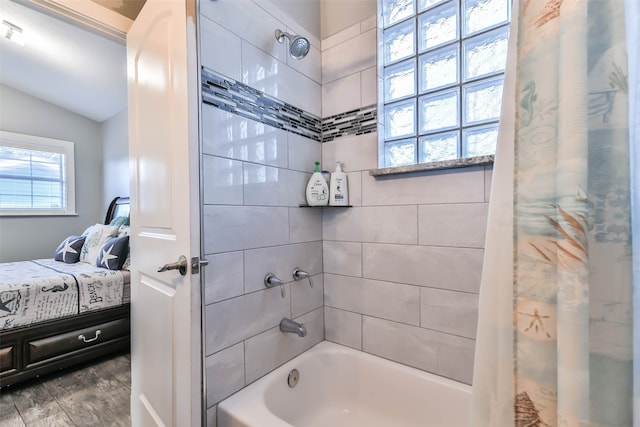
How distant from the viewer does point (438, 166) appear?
1.24 metres

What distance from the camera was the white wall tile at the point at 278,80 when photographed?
4.18 ft

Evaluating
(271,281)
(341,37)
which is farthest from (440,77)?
(271,281)

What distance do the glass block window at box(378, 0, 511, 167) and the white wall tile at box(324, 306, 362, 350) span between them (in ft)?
2.81

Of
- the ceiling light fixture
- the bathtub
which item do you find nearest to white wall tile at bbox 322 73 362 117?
the bathtub

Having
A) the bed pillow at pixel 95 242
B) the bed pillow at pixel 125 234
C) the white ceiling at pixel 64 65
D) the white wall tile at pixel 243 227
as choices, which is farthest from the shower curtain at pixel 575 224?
the bed pillow at pixel 95 242

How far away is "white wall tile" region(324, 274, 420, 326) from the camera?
138cm

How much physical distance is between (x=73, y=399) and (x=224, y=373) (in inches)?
60.5

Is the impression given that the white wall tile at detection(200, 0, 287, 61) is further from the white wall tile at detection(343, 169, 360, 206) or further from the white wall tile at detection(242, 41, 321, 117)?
the white wall tile at detection(343, 169, 360, 206)

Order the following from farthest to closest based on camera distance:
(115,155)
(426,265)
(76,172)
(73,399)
Answer: (76,172) → (115,155) → (73,399) → (426,265)

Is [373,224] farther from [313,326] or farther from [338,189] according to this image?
[313,326]

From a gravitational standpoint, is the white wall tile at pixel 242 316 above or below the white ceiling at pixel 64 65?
below

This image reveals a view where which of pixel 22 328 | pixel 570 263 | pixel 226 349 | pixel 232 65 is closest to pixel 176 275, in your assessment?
pixel 226 349

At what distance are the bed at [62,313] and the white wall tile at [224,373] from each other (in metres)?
1.77

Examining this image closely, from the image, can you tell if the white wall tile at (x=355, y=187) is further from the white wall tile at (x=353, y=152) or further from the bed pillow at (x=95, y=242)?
the bed pillow at (x=95, y=242)
